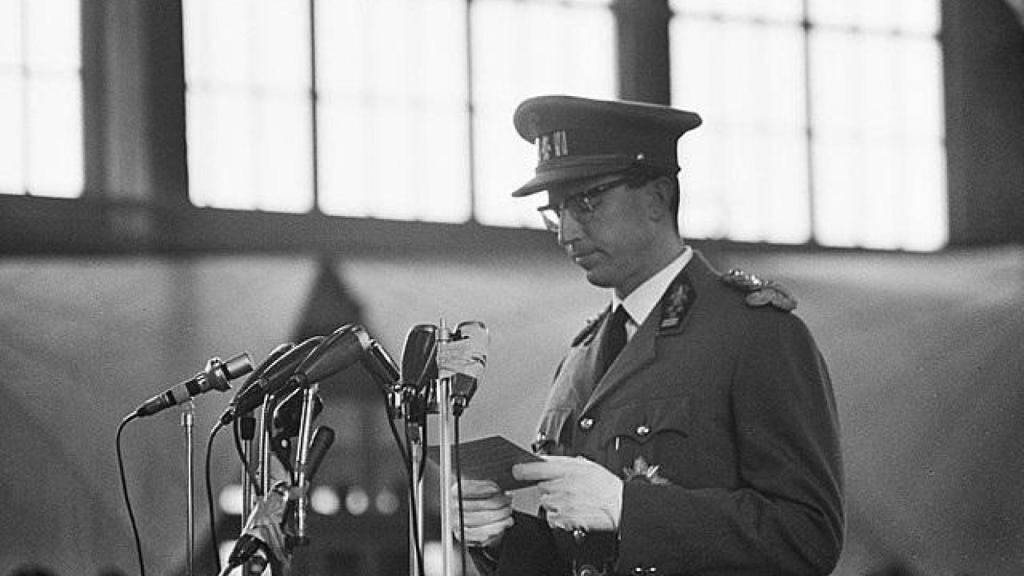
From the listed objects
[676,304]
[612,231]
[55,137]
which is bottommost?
[676,304]

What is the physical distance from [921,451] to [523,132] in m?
3.11

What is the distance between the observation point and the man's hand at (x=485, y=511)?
3174 millimetres

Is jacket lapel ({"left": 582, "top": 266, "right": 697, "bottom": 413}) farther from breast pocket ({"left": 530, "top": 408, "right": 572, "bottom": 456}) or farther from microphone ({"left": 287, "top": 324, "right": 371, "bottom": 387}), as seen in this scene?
microphone ({"left": 287, "top": 324, "right": 371, "bottom": 387})

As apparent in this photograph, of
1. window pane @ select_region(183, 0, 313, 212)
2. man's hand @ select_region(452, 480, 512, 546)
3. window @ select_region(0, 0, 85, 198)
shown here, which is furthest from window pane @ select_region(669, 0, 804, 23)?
man's hand @ select_region(452, 480, 512, 546)

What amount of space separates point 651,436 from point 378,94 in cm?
280

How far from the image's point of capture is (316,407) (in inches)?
116

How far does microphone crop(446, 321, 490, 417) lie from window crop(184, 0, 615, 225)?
9.35 ft

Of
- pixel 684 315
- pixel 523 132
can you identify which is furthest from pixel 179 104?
pixel 684 315

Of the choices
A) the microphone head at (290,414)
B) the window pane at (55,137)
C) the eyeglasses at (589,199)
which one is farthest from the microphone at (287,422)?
the window pane at (55,137)

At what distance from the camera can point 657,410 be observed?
328 cm

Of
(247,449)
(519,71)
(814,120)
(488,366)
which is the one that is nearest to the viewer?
(247,449)

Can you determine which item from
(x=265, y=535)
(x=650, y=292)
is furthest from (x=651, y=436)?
(x=265, y=535)

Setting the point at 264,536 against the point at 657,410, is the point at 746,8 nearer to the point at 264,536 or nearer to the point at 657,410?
the point at 657,410

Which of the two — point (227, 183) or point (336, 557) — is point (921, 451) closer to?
point (336, 557)
